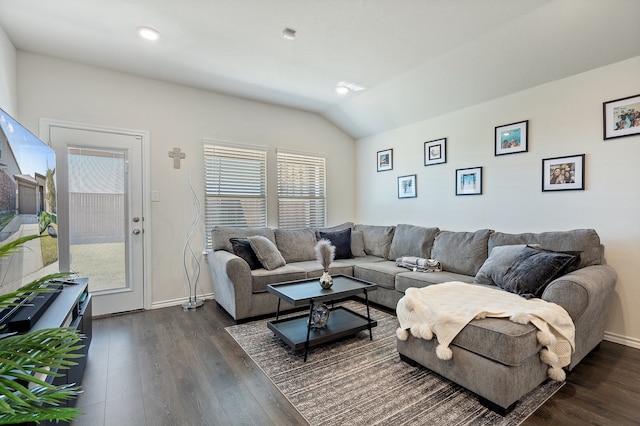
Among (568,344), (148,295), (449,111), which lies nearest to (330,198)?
(449,111)

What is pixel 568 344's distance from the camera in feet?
5.98

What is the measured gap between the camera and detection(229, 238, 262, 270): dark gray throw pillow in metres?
3.34

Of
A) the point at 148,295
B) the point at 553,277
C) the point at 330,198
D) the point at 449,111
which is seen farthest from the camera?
the point at 330,198

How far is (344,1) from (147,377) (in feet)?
9.97

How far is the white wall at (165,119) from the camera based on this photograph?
3049 millimetres

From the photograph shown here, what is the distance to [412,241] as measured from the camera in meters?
3.79

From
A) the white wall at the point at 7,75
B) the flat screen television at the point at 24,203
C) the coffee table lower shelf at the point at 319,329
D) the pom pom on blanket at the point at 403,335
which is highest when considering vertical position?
the white wall at the point at 7,75

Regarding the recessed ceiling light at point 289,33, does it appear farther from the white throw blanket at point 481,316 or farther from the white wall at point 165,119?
the white throw blanket at point 481,316

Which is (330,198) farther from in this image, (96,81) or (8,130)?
(8,130)

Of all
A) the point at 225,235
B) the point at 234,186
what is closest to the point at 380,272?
the point at 225,235

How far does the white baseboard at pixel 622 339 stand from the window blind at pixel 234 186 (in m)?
3.84

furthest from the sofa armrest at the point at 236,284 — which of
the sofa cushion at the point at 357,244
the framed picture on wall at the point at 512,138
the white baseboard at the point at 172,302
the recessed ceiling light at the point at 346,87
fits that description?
the framed picture on wall at the point at 512,138

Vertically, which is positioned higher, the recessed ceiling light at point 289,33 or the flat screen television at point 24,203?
the recessed ceiling light at point 289,33

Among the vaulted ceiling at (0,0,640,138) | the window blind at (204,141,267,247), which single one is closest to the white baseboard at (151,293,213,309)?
the window blind at (204,141,267,247)
